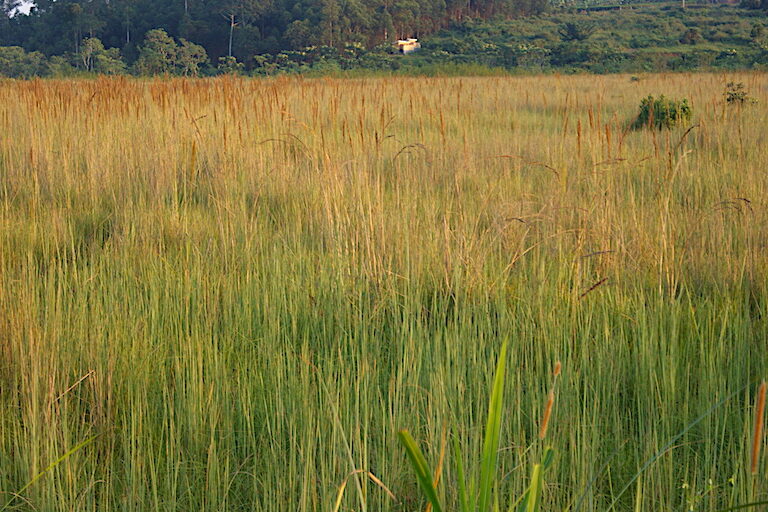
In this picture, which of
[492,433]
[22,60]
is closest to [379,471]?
[492,433]

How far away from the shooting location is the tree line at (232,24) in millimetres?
50906

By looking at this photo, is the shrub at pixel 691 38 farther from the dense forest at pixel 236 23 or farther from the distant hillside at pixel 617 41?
the dense forest at pixel 236 23

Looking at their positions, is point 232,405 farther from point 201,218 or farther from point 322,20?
point 322,20

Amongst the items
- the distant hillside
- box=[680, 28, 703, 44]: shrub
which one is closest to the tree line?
the distant hillside

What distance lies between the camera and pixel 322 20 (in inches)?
1945

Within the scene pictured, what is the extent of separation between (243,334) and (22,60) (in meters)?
47.2

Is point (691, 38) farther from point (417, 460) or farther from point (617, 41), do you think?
point (417, 460)

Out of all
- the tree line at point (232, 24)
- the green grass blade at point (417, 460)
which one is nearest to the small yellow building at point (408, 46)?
the tree line at point (232, 24)

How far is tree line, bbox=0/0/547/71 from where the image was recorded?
5091 cm

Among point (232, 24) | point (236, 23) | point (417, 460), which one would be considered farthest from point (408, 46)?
point (417, 460)

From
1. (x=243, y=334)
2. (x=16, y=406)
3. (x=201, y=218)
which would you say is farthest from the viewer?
(x=201, y=218)

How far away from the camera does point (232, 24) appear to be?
51.1 metres

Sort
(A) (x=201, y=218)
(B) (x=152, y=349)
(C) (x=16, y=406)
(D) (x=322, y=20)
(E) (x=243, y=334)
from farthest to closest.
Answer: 1. (D) (x=322, y=20)
2. (A) (x=201, y=218)
3. (E) (x=243, y=334)
4. (B) (x=152, y=349)
5. (C) (x=16, y=406)

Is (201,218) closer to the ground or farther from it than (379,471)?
farther from it
